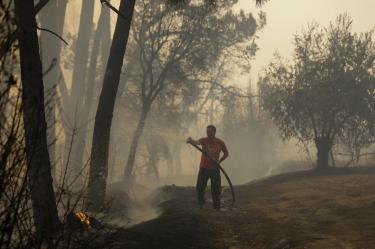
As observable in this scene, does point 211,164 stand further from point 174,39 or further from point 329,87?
point 174,39

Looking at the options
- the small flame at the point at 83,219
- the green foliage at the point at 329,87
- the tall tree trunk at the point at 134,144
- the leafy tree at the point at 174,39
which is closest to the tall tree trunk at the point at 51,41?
the tall tree trunk at the point at 134,144

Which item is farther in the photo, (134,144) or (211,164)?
(134,144)

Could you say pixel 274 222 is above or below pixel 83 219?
below

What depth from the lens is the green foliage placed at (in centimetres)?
A: 2259

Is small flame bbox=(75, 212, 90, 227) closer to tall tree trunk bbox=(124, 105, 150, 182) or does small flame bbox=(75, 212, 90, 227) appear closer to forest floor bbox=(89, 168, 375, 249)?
forest floor bbox=(89, 168, 375, 249)

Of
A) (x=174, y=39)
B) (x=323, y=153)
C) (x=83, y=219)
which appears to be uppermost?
(x=174, y=39)

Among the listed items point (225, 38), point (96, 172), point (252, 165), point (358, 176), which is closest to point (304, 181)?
point (358, 176)

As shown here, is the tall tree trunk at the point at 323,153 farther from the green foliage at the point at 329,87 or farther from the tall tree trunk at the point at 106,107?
the tall tree trunk at the point at 106,107

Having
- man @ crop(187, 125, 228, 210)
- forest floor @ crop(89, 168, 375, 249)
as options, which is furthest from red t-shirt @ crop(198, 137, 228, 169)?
forest floor @ crop(89, 168, 375, 249)

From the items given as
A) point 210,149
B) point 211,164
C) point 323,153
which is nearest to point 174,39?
point 323,153

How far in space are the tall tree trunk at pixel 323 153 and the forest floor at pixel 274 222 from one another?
3.77 metres

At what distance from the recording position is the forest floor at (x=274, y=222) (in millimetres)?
8742

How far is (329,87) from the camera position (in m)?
22.5

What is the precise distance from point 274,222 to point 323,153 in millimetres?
11134
